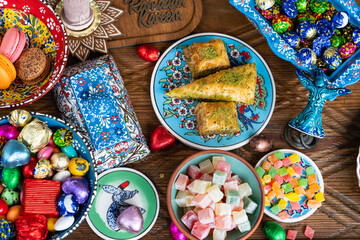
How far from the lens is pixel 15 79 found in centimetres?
124

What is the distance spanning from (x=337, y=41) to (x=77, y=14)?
0.95m

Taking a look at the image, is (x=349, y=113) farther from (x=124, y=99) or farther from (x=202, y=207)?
(x=124, y=99)

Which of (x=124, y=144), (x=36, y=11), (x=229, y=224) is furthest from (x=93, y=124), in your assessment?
(x=229, y=224)

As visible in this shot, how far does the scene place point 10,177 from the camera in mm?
1076

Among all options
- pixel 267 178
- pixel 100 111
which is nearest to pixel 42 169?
pixel 100 111

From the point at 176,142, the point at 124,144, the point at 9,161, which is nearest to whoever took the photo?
the point at 9,161

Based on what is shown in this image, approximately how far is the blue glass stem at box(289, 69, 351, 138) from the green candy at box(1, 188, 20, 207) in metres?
0.97

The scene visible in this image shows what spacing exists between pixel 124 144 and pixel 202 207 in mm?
347

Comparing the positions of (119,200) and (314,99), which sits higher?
(314,99)

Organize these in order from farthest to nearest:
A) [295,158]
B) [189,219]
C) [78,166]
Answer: [295,158], [189,219], [78,166]

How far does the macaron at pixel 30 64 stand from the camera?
1187 millimetres

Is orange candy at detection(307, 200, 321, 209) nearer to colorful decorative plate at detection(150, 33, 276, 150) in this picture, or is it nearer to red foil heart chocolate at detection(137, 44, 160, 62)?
colorful decorative plate at detection(150, 33, 276, 150)

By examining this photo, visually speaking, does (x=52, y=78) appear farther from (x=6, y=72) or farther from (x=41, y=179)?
(x=41, y=179)

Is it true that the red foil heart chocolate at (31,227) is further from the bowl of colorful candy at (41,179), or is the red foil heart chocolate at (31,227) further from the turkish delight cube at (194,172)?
the turkish delight cube at (194,172)
